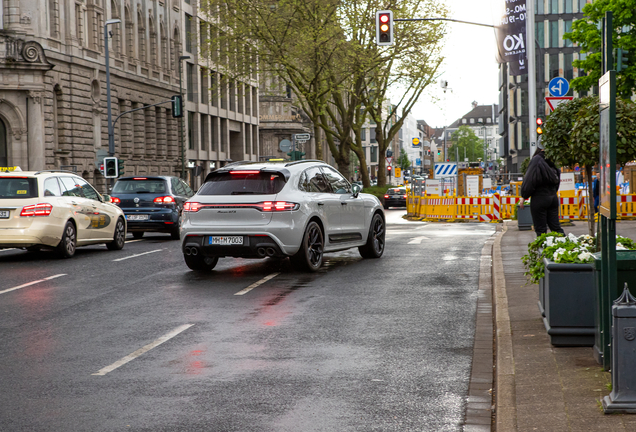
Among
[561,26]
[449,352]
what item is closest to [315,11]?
[449,352]

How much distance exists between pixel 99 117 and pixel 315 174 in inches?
1471

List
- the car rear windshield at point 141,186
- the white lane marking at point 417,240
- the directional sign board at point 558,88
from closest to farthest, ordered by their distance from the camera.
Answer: the directional sign board at point 558,88 < the white lane marking at point 417,240 < the car rear windshield at point 141,186

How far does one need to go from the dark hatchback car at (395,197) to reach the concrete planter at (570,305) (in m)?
43.9

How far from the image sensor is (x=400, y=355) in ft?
23.5

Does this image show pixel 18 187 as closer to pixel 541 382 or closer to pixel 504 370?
pixel 504 370

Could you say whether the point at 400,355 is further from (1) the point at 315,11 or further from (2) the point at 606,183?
(1) the point at 315,11

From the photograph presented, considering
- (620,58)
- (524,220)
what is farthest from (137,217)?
(620,58)

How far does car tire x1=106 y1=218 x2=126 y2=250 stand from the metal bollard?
14.8 m

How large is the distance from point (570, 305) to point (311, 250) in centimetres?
677

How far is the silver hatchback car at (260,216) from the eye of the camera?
Result: 41.2 feet

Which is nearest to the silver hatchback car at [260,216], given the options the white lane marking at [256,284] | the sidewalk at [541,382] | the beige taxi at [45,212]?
the white lane marking at [256,284]

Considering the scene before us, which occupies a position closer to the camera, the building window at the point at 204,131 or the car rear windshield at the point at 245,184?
the car rear windshield at the point at 245,184

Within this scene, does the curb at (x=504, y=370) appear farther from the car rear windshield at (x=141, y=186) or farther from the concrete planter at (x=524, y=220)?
the concrete planter at (x=524, y=220)

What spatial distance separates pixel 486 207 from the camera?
3353cm
